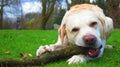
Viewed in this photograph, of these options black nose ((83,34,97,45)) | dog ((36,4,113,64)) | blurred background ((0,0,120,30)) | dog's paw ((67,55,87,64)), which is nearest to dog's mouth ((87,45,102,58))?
dog ((36,4,113,64))

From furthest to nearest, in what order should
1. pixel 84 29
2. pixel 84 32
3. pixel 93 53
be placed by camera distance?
pixel 93 53
pixel 84 29
pixel 84 32

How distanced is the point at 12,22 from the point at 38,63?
37890mm

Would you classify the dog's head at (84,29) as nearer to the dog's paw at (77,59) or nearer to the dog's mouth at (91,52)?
the dog's mouth at (91,52)

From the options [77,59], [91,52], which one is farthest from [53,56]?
[91,52]

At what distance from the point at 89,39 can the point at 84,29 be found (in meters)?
0.32

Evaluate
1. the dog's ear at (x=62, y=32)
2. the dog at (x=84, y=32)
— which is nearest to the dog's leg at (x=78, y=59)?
the dog at (x=84, y=32)

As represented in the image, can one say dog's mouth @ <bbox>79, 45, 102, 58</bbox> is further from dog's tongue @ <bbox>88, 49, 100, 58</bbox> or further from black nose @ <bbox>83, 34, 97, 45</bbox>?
black nose @ <bbox>83, 34, 97, 45</bbox>

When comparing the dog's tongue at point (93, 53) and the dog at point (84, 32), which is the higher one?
the dog at point (84, 32)

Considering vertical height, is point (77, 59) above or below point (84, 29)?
below

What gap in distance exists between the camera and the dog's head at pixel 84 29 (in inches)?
195

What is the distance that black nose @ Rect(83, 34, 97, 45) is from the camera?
481 cm

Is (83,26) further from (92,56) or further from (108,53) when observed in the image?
(108,53)

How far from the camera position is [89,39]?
483cm

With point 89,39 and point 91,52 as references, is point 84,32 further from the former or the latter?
point 91,52
